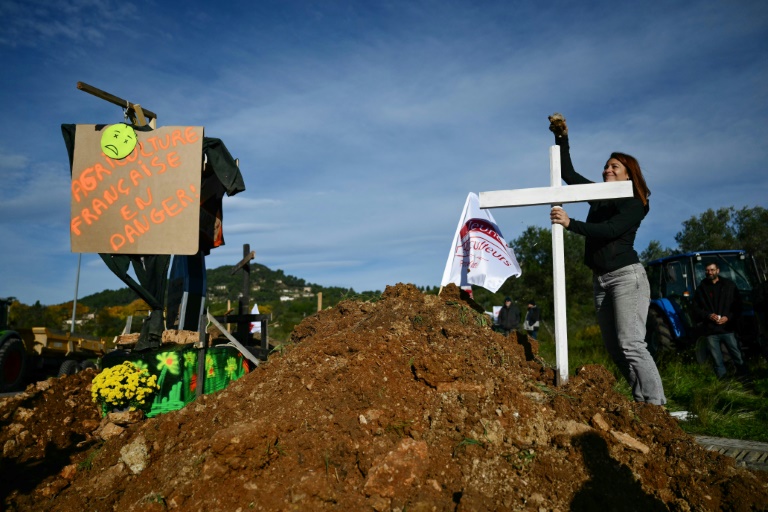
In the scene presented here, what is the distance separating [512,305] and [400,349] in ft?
32.9

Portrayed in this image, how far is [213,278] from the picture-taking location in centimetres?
4222

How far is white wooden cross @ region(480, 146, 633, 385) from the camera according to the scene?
11.8ft

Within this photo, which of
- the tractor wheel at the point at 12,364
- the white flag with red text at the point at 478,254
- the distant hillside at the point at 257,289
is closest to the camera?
the white flag with red text at the point at 478,254

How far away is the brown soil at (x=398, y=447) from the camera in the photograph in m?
2.57

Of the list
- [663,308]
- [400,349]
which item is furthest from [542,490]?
[663,308]

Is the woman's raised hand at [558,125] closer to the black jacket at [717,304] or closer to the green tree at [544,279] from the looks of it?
the black jacket at [717,304]

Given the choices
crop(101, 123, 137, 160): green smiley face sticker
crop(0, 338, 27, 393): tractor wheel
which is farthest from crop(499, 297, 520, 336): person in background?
crop(101, 123, 137, 160): green smiley face sticker

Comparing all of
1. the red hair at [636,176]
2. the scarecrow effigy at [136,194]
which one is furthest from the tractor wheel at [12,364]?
the red hair at [636,176]

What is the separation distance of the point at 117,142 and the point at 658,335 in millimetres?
8480

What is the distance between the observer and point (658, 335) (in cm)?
893

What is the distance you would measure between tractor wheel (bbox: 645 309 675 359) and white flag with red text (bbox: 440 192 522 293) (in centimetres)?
425

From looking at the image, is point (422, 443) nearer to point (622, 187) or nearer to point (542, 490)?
point (542, 490)

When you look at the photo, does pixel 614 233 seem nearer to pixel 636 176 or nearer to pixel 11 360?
pixel 636 176

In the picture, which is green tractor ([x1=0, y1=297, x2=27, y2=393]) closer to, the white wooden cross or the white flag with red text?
the white flag with red text
